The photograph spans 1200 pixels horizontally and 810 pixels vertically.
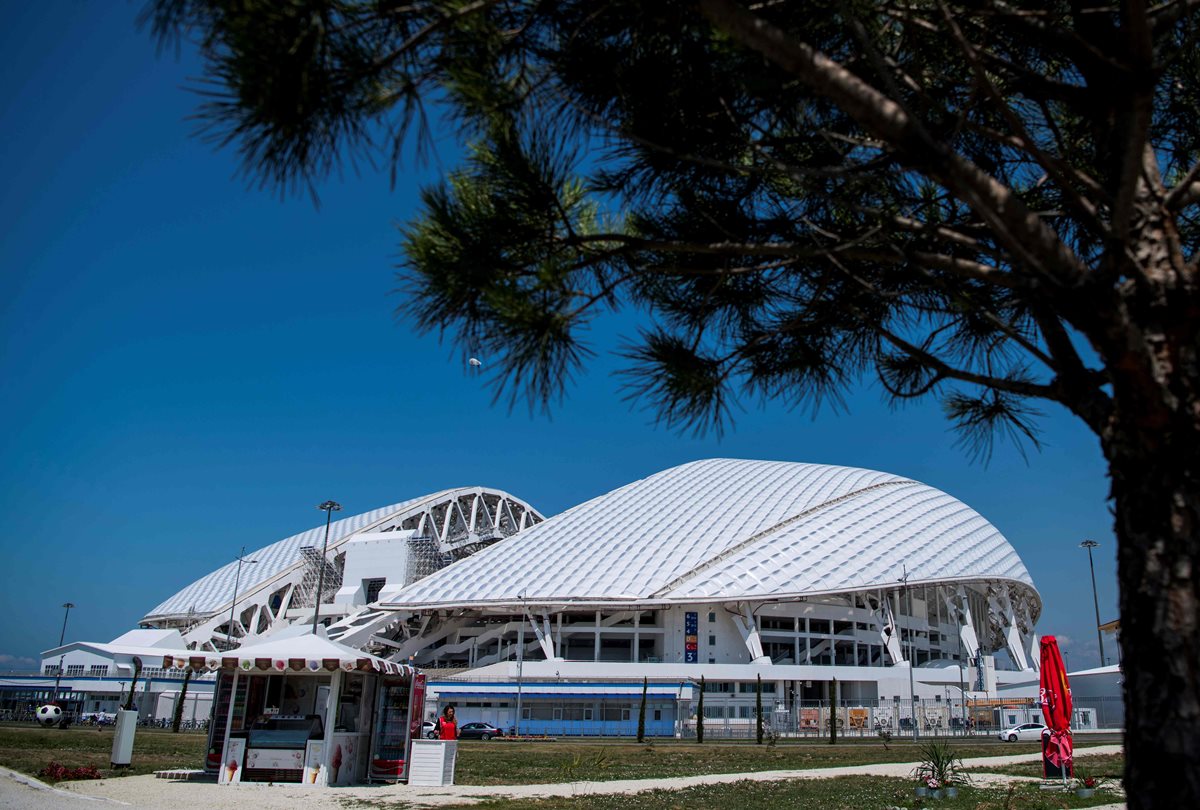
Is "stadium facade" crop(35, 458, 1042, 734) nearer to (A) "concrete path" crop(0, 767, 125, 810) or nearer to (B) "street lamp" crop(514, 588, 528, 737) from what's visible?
(B) "street lamp" crop(514, 588, 528, 737)

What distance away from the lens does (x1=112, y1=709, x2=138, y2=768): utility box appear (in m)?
15.9

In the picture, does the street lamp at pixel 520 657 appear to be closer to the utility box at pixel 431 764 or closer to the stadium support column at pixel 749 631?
the stadium support column at pixel 749 631

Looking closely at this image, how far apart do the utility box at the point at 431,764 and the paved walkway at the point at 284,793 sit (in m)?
0.41

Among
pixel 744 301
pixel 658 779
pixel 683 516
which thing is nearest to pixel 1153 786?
pixel 744 301

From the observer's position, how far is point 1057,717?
14812 millimetres

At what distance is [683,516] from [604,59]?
57.1 metres

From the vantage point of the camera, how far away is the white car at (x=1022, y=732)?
3750 centimetres

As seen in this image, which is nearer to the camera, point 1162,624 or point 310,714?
point 1162,624

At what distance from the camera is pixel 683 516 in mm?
60812

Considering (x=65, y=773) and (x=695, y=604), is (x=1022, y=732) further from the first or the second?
(x=65, y=773)

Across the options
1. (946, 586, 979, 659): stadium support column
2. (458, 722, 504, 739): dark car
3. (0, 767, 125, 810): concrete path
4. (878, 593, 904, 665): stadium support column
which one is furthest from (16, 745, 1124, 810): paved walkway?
(946, 586, 979, 659): stadium support column

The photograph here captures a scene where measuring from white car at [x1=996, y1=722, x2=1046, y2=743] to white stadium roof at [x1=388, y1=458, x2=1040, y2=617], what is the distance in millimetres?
12803

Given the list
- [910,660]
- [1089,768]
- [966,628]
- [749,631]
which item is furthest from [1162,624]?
[966,628]

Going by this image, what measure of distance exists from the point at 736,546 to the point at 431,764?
135ft
